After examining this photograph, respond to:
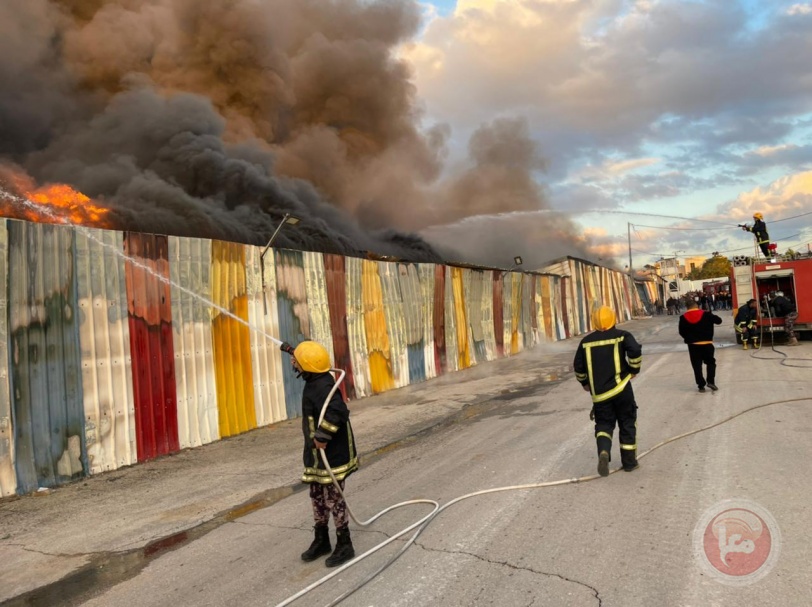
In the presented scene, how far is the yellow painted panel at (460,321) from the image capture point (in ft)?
49.7

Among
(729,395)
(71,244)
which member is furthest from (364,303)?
(729,395)

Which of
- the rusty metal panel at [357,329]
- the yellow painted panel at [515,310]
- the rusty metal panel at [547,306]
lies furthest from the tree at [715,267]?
the rusty metal panel at [357,329]

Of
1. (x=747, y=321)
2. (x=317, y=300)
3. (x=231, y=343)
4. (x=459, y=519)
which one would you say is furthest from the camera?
(x=747, y=321)

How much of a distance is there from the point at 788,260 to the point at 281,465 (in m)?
14.2

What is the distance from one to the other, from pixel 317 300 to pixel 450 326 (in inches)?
223

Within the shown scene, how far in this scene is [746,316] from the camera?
13.8 meters

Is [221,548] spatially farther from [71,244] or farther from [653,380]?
[653,380]

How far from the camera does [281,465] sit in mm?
6191

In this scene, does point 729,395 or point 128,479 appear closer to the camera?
point 128,479

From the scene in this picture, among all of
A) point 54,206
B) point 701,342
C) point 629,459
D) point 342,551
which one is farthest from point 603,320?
point 54,206

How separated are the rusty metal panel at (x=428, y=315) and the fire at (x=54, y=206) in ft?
25.1

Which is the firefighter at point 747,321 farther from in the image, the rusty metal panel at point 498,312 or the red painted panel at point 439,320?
the red painted panel at point 439,320

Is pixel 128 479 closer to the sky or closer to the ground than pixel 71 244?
closer to the ground

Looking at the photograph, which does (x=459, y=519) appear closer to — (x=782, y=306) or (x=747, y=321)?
(x=747, y=321)
